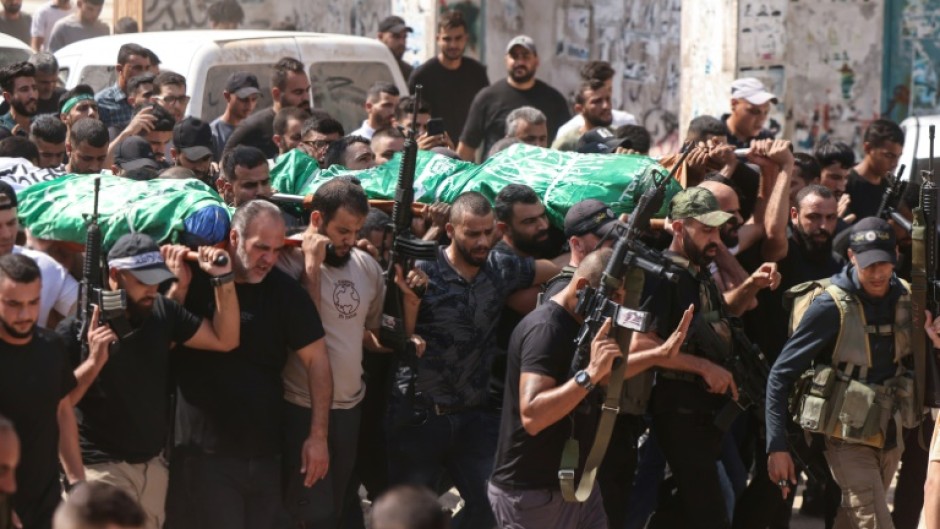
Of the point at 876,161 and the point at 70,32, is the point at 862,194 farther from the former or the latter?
the point at 70,32

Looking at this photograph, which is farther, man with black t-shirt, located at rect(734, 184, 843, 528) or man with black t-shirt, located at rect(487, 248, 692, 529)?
man with black t-shirt, located at rect(734, 184, 843, 528)

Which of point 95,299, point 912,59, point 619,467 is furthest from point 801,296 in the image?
point 912,59

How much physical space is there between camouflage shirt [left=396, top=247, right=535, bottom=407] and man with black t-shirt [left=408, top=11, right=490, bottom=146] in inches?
212

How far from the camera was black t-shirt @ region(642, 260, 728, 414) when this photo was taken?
800 centimetres

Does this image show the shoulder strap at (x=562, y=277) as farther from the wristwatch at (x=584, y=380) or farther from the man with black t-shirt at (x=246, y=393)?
the man with black t-shirt at (x=246, y=393)

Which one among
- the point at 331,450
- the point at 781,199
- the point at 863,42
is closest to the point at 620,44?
the point at 863,42

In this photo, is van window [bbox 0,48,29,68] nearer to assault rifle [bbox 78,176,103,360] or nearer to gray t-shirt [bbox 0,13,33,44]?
gray t-shirt [bbox 0,13,33,44]

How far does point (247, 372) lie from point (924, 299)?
2.99m

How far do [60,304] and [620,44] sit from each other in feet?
38.7

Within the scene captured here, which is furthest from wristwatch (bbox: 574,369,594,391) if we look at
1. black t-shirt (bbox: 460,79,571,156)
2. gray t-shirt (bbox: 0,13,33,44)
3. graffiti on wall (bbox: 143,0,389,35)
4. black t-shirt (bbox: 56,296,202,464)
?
graffiti on wall (bbox: 143,0,389,35)

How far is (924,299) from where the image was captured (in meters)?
8.10

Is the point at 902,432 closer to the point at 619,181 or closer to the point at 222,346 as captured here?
the point at 619,181

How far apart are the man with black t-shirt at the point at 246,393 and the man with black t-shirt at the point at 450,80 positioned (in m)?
6.07

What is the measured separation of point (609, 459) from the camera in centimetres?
808
